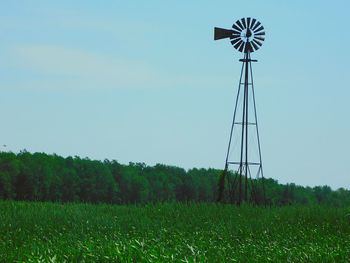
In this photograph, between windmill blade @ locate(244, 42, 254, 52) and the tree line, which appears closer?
windmill blade @ locate(244, 42, 254, 52)

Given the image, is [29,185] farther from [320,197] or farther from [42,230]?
[320,197]

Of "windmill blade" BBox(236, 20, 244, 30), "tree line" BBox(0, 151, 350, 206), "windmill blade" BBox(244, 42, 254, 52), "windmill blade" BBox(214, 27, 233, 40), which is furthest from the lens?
"tree line" BBox(0, 151, 350, 206)

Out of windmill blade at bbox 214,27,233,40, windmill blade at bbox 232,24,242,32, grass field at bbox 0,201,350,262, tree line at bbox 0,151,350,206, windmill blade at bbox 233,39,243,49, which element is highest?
windmill blade at bbox 232,24,242,32

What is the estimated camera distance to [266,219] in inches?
882

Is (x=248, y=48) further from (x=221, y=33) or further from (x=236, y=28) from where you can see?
(x=221, y=33)

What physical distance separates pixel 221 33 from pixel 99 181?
23.1 meters

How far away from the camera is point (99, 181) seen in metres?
48.8

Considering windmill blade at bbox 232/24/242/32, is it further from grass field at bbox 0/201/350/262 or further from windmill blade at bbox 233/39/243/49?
grass field at bbox 0/201/350/262

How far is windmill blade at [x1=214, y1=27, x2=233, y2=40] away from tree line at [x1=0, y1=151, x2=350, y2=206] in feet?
43.2

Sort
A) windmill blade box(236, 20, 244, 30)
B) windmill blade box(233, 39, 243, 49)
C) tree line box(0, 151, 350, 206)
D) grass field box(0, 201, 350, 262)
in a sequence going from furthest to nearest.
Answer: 1. tree line box(0, 151, 350, 206)
2. windmill blade box(236, 20, 244, 30)
3. windmill blade box(233, 39, 243, 49)
4. grass field box(0, 201, 350, 262)

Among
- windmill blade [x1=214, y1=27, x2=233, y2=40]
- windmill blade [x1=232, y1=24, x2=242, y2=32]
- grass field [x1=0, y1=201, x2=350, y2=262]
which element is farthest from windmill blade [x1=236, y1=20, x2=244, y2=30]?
grass field [x1=0, y1=201, x2=350, y2=262]

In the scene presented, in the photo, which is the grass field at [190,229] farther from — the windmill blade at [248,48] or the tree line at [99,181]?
the tree line at [99,181]

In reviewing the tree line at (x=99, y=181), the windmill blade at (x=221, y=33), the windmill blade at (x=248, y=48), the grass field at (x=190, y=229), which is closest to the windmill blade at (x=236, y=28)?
the windmill blade at (x=221, y=33)

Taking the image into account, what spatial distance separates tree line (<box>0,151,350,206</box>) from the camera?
4481cm
